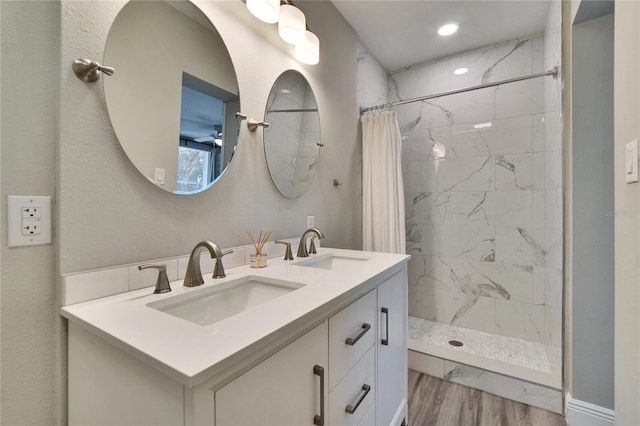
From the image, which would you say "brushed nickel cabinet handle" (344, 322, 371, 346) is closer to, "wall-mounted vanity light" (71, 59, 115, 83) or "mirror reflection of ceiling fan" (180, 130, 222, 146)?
"mirror reflection of ceiling fan" (180, 130, 222, 146)

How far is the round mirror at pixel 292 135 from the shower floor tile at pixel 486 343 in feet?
5.46

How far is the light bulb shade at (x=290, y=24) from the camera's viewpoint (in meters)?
1.35

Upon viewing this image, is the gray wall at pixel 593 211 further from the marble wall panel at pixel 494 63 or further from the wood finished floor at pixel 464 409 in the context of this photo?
the marble wall panel at pixel 494 63

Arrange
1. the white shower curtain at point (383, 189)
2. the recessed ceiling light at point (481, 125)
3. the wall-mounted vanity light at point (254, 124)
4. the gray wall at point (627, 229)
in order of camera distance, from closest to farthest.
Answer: the gray wall at point (627, 229), the wall-mounted vanity light at point (254, 124), the white shower curtain at point (383, 189), the recessed ceiling light at point (481, 125)

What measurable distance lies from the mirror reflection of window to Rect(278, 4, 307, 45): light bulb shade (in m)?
Result: 0.48

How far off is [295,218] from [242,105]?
0.65 metres

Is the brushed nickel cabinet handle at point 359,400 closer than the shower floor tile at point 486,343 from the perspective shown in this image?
Yes

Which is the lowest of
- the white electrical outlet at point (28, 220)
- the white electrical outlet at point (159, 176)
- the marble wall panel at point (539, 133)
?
the white electrical outlet at point (28, 220)

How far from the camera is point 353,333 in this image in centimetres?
94

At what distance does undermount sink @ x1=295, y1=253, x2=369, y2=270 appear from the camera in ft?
4.67

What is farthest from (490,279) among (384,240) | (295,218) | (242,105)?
(242,105)

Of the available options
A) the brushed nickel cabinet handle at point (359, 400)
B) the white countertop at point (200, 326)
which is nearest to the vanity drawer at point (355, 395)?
the brushed nickel cabinet handle at point (359, 400)

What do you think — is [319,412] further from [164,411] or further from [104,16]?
[104,16]

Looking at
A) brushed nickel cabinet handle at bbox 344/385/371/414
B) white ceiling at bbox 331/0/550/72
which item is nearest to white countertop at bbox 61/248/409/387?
brushed nickel cabinet handle at bbox 344/385/371/414
